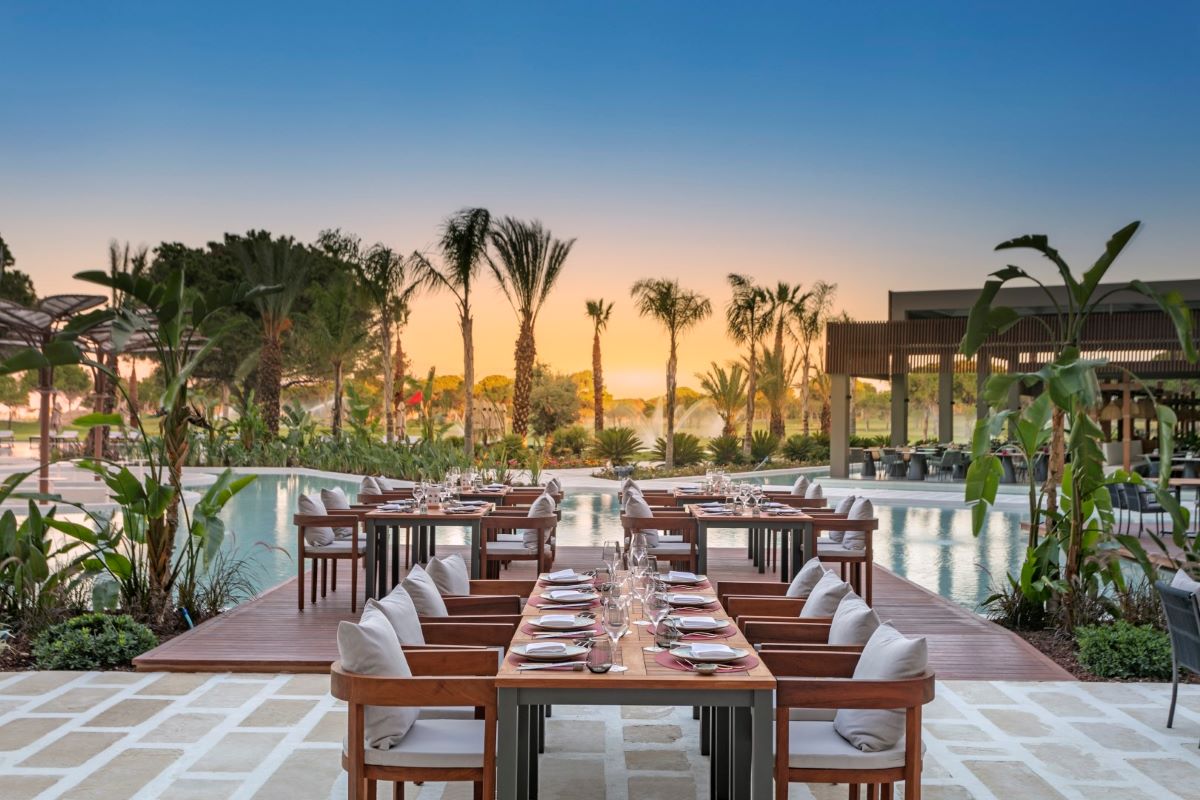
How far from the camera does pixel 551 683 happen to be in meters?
3.50

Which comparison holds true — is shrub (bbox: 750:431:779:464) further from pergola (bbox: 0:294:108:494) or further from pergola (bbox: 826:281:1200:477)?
pergola (bbox: 0:294:108:494)

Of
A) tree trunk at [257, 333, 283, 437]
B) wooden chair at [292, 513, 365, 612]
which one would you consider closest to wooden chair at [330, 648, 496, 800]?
wooden chair at [292, 513, 365, 612]

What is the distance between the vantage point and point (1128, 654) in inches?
260

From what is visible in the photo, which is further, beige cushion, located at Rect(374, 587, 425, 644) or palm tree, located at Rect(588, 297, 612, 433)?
palm tree, located at Rect(588, 297, 612, 433)

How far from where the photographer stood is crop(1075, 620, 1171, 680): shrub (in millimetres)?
6566

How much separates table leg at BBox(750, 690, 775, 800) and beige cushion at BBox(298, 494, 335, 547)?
19.3 ft

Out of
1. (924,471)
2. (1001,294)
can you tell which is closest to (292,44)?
(924,471)

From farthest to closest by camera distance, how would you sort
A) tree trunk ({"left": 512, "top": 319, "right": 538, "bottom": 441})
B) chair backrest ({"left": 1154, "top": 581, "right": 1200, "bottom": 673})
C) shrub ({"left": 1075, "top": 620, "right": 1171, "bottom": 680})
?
tree trunk ({"left": 512, "top": 319, "right": 538, "bottom": 441}), shrub ({"left": 1075, "top": 620, "right": 1171, "bottom": 680}), chair backrest ({"left": 1154, "top": 581, "right": 1200, "bottom": 673})

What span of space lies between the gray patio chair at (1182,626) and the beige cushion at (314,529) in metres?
6.12

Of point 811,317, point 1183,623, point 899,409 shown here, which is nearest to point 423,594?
point 1183,623

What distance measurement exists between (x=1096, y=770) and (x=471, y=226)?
18.3 meters

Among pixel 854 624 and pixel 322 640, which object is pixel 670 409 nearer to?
pixel 322 640

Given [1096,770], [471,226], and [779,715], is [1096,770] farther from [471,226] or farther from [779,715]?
[471,226]

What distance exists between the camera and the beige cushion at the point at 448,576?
532cm
